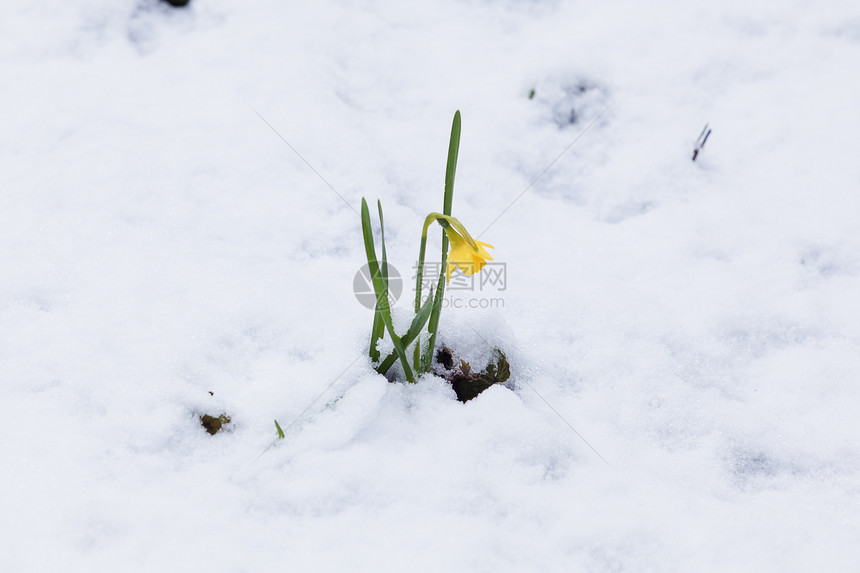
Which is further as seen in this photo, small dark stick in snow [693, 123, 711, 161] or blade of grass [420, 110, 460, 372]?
small dark stick in snow [693, 123, 711, 161]

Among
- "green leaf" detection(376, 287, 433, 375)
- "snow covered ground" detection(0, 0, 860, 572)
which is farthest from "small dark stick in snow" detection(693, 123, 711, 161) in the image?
"green leaf" detection(376, 287, 433, 375)

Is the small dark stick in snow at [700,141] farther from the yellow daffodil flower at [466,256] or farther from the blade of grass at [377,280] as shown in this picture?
the blade of grass at [377,280]

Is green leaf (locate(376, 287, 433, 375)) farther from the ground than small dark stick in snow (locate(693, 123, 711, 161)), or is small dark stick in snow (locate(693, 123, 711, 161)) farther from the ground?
small dark stick in snow (locate(693, 123, 711, 161))

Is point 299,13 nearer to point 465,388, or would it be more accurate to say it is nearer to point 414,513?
point 465,388

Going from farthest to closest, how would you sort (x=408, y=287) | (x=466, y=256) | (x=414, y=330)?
1. (x=408, y=287)
2. (x=414, y=330)
3. (x=466, y=256)

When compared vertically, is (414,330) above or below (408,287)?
above

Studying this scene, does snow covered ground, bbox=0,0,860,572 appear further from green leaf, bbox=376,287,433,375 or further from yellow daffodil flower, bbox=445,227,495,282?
yellow daffodil flower, bbox=445,227,495,282

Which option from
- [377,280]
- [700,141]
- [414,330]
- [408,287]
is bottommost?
[408,287]

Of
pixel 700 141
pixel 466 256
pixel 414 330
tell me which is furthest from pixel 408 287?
pixel 700 141

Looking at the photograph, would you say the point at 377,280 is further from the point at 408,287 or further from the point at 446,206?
the point at 408,287
